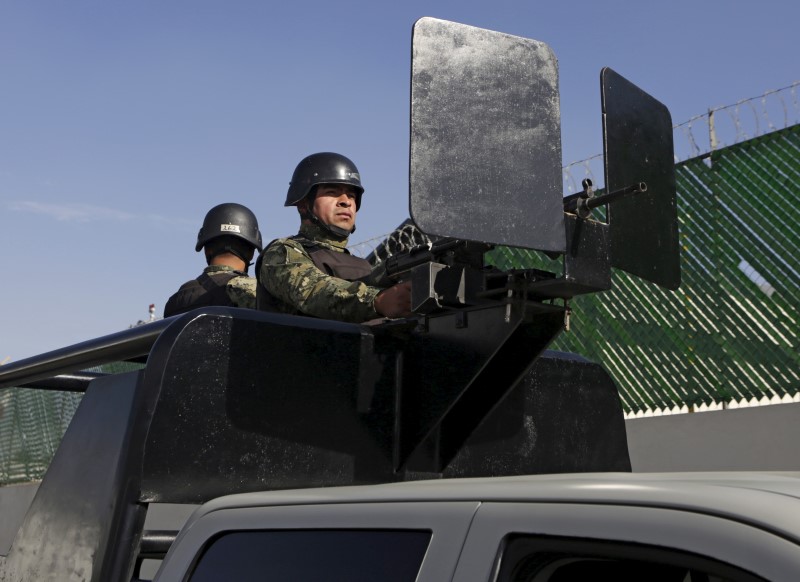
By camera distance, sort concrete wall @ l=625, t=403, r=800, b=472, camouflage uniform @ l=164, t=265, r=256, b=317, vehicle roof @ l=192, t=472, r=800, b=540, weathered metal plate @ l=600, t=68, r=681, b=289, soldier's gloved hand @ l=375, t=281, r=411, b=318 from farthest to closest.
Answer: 1. concrete wall @ l=625, t=403, r=800, b=472
2. camouflage uniform @ l=164, t=265, r=256, b=317
3. soldier's gloved hand @ l=375, t=281, r=411, b=318
4. weathered metal plate @ l=600, t=68, r=681, b=289
5. vehicle roof @ l=192, t=472, r=800, b=540

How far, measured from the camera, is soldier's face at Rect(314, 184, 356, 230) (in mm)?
4441

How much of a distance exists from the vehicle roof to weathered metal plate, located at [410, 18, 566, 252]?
0.69 meters

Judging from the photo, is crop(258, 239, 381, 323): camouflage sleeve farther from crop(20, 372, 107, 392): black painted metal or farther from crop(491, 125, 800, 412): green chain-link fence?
crop(491, 125, 800, 412): green chain-link fence

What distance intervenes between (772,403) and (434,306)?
6.04 metres

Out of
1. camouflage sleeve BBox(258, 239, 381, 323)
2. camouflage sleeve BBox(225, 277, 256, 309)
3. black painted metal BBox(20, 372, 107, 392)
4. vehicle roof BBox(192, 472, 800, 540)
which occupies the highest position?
camouflage sleeve BBox(225, 277, 256, 309)

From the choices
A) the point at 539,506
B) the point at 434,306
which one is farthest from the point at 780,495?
the point at 434,306

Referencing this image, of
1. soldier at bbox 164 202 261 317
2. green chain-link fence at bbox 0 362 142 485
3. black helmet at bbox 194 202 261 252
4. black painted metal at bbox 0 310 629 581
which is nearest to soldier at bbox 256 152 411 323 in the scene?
black painted metal at bbox 0 310 629 581

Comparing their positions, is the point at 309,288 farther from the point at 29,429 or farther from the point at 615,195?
the point at 29,429

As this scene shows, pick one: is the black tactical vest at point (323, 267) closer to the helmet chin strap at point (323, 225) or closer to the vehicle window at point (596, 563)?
the helmet chin strap at point (323, 225)

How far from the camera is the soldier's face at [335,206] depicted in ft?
14.6

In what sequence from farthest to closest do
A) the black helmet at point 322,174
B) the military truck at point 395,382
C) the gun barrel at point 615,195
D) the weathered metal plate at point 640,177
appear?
the black helmet at point 322,174
the weathered metal plate at point 640,177
the gun barrel at point 615,195
the military truck at point 395,382

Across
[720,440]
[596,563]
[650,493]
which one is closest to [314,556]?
[596,563]

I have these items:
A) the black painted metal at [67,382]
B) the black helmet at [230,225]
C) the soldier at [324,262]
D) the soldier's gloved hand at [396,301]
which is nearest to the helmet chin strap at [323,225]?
the soldier at [324,262]

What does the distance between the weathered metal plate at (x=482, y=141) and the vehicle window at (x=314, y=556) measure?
75 centimetres
